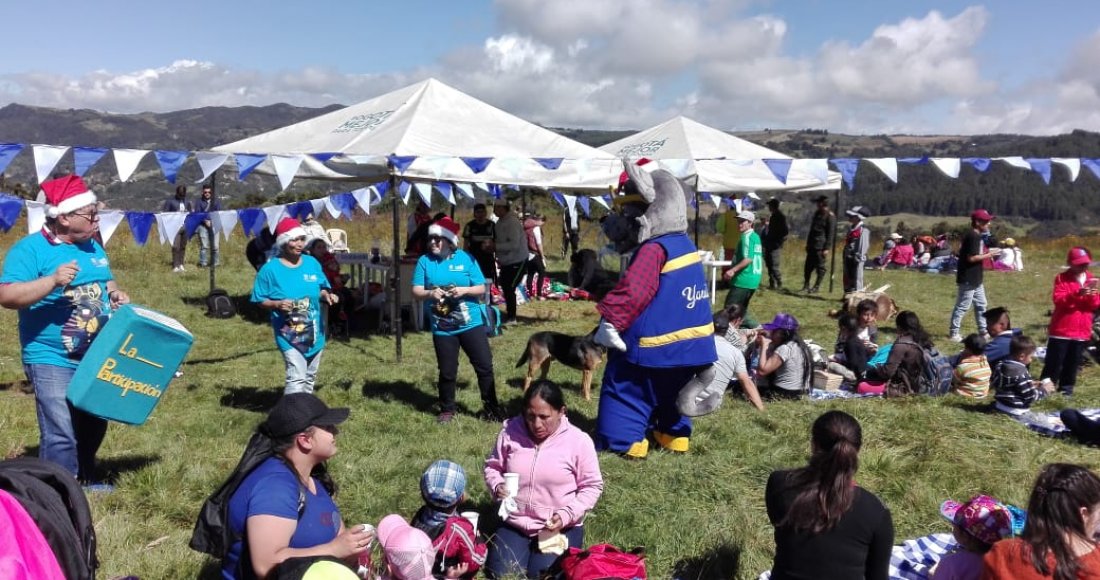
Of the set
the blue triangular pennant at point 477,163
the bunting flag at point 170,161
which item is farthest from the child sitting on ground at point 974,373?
the bunting flag at point 170,161

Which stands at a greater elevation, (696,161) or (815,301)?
(696,161)

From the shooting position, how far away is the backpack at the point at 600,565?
3.29 m

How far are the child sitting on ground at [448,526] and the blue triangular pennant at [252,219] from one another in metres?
7.46

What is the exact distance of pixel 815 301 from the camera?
44.0 ft

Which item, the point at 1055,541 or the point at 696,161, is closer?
the point at 1055,541

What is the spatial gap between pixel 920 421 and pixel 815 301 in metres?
7.51

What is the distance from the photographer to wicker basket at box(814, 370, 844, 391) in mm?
7422

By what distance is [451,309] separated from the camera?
5.93 m

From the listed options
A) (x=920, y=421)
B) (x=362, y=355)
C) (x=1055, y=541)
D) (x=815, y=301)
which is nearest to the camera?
(x=1055, y=541)

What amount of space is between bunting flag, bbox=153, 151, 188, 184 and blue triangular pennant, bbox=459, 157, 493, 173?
2.80 m

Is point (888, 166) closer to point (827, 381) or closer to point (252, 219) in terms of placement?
point (827, 381)

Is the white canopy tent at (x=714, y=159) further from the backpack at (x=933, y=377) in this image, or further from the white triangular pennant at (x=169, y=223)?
the white triangular pennant at (x=169, y=223)

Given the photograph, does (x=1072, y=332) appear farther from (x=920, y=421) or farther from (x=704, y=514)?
(x=704, y=514)

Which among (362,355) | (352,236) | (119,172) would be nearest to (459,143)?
(362,355)
